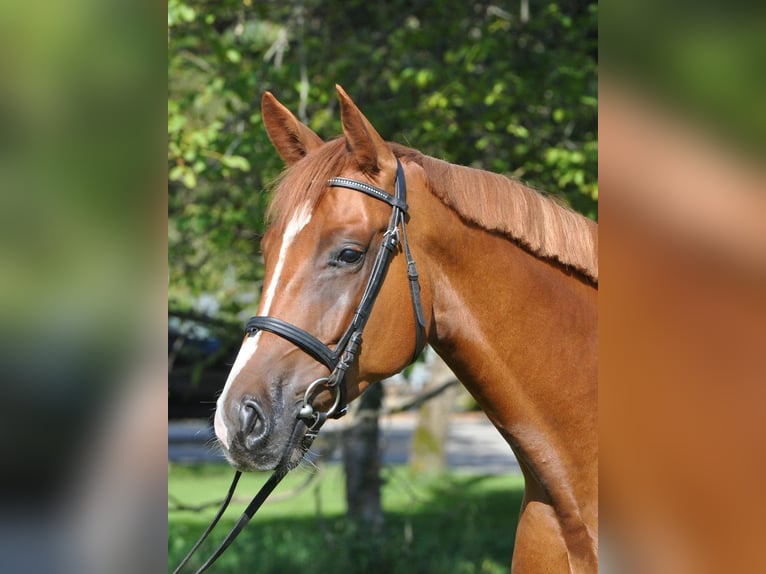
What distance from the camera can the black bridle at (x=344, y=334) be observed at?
215 cm

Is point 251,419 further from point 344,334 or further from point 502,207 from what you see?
point 502,207

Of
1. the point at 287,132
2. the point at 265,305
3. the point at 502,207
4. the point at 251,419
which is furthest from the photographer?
the point at 287,132

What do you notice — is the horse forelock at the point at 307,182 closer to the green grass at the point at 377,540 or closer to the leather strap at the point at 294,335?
the leather strap at the point at 294,335

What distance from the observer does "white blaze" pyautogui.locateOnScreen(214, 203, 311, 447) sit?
206 centimetres

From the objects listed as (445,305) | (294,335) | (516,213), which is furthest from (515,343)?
(294,335)

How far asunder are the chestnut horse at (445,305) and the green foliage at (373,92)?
10.6 feet

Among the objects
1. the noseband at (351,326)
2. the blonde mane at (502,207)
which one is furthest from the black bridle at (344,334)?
the blonde mane at (502,207)

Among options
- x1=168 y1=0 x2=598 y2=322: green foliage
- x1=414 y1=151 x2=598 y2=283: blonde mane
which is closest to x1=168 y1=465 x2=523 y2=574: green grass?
x1=168 y1=0 x2=598 y2=322: green foliage

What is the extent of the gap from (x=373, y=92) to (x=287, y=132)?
13.5 feet

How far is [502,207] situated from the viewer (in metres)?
2.41

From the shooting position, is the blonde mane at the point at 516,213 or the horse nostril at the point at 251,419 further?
the blonde mane at the point at 516,213

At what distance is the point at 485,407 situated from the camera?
2.41m
